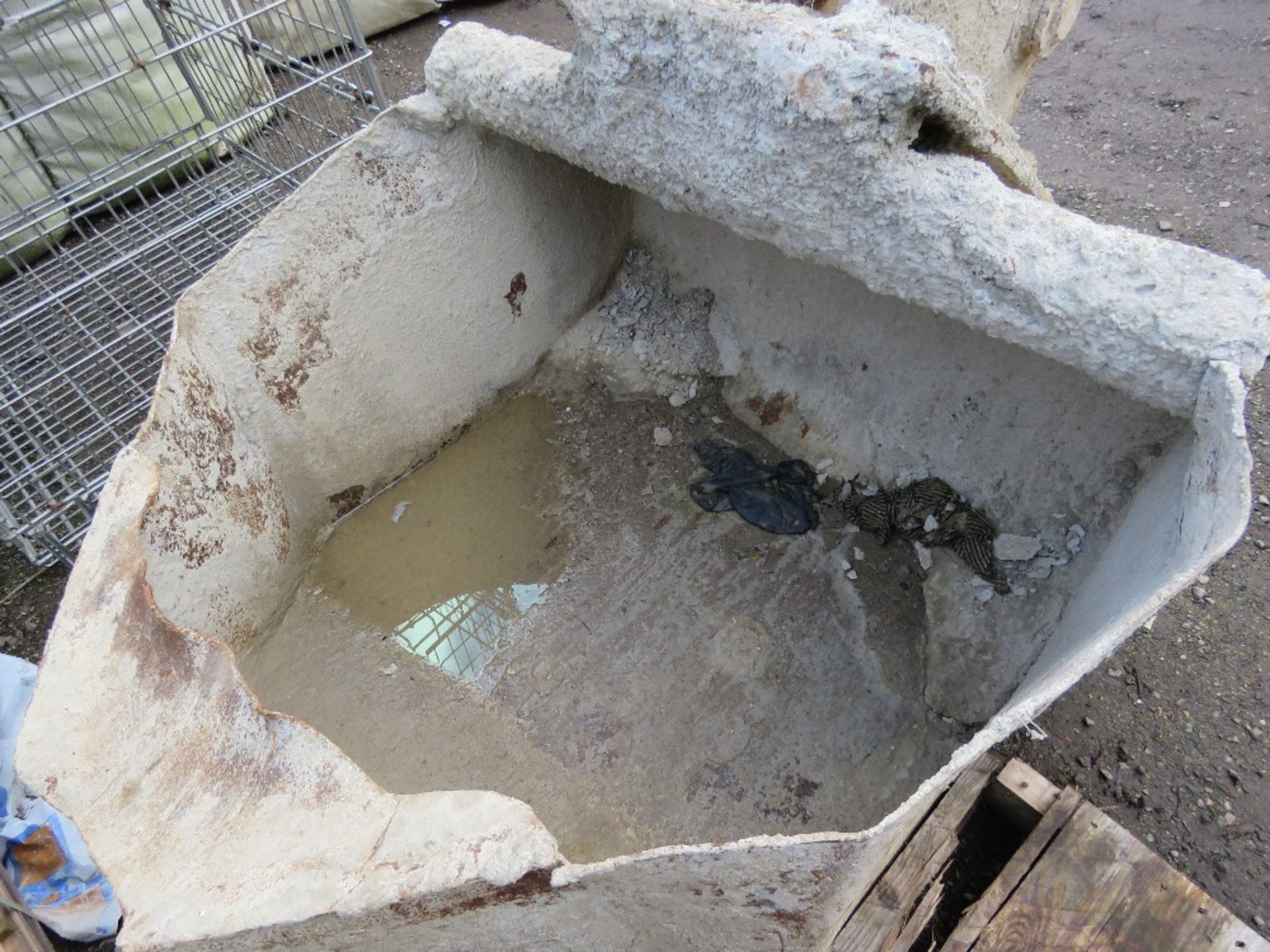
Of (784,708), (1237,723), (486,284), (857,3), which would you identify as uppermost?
(857,3)

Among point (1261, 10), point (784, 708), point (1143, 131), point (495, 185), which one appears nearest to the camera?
point (784, 708)

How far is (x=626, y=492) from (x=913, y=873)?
1126 millimetres

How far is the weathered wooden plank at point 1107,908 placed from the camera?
141 centimetres

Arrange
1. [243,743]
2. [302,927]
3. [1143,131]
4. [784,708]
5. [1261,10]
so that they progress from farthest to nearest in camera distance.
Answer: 1. [1261,10]
2. [1143,131]
3. [784,708]
4. [243,743]
5. [302,927]

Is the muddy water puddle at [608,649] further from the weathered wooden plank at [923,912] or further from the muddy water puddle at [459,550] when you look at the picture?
the weathered wooden plank at [923,912]

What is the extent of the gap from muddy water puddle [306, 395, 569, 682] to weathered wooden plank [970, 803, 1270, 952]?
1.18 meters

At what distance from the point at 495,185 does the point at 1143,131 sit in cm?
271

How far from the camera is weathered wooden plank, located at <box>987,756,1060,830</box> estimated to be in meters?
1.58

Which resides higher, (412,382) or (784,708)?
(412,382)

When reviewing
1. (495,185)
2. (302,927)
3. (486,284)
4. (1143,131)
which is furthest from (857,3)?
(1143,131)

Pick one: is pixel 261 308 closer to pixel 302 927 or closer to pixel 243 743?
pixel 243 743

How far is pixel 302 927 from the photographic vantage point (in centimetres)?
114

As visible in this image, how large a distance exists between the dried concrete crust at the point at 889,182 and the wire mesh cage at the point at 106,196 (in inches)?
56.9

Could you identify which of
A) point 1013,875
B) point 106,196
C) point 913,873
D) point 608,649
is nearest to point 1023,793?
point 1013,875
